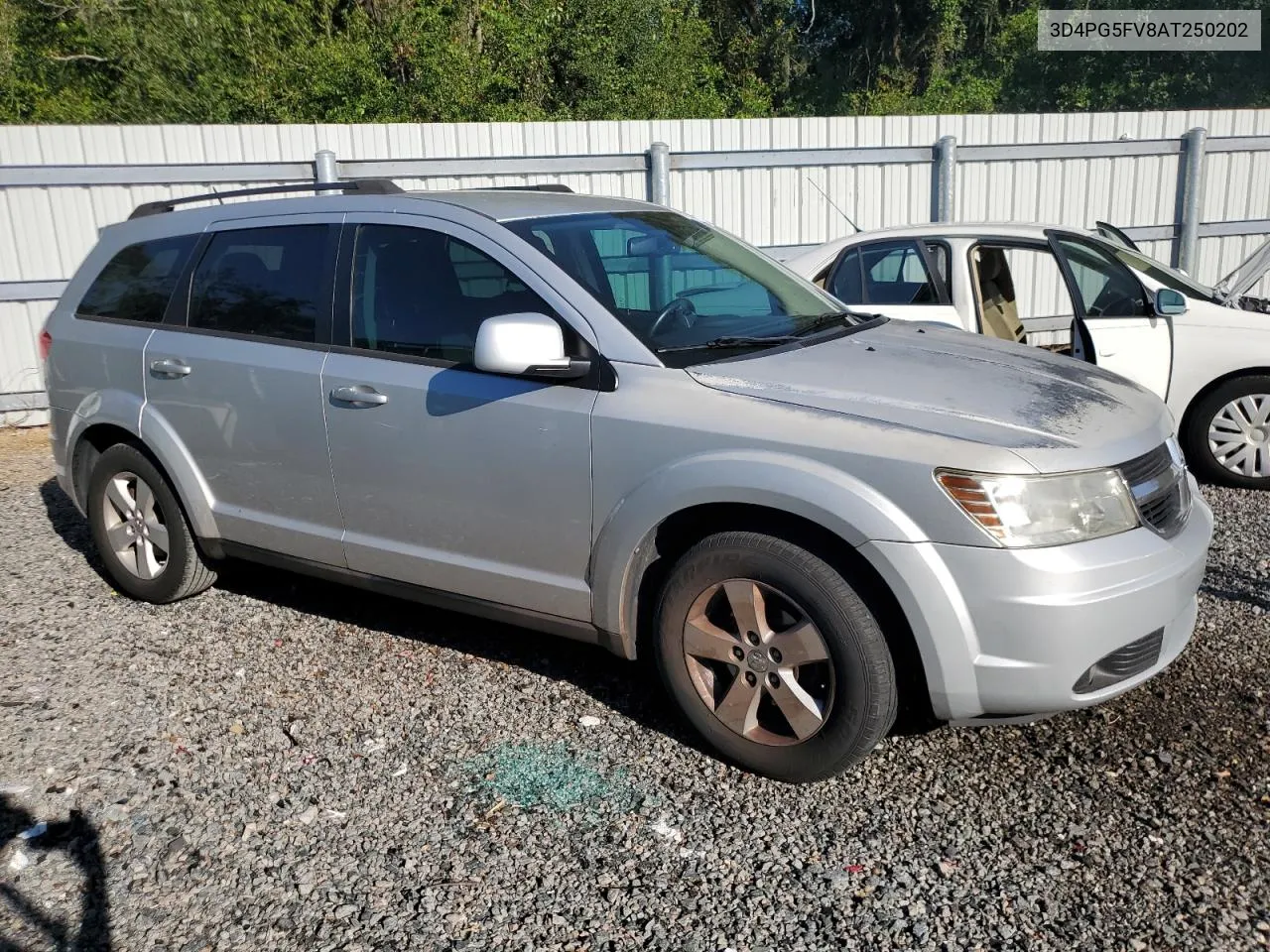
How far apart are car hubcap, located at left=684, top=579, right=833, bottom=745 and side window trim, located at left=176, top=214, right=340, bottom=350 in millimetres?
1931

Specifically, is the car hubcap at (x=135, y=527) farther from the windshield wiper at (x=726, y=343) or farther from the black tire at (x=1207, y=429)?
the black tire at (x=1207, y=429)

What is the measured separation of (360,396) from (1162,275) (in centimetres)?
546

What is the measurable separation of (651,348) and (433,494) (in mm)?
995

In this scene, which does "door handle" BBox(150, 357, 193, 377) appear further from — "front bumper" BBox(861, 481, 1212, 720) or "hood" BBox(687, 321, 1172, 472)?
"front bumper" BBox(861, 481, 1212, 720)

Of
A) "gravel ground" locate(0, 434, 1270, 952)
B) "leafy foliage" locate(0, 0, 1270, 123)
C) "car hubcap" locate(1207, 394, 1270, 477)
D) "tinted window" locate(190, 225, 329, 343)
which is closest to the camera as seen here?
"gravel ground" locate(0, 434, 1270, 952)

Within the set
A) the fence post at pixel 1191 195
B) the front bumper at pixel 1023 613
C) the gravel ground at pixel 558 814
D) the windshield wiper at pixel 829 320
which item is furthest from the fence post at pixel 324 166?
the fence post at pixel 1191 195

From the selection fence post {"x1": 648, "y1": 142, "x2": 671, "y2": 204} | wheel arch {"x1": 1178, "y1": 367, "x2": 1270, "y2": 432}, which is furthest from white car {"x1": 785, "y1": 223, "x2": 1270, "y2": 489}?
fence post {"x1": 648, "y1": 142, "x2": 671, "y2": 204}

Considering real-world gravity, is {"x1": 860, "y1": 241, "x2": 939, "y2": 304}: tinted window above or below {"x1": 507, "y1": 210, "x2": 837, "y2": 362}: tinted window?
below

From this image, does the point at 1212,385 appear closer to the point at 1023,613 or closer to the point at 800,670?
the point at 1023,613

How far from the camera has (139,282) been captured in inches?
203

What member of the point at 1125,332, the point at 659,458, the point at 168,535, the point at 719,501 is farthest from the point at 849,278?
the point at 168,535

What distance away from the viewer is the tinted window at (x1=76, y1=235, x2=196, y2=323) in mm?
5020

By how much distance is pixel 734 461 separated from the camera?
3.40 meters

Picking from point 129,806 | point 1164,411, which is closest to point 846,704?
point 1164,411
